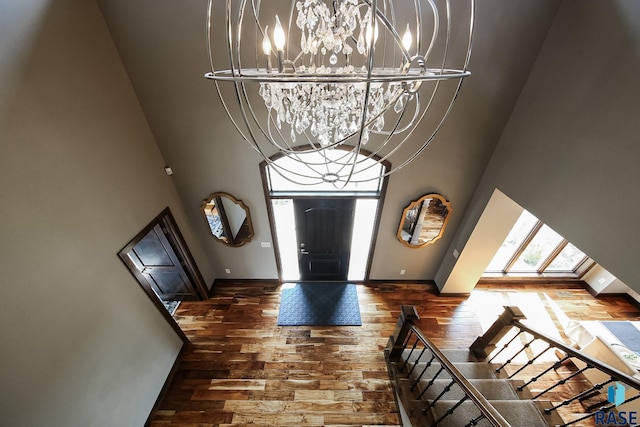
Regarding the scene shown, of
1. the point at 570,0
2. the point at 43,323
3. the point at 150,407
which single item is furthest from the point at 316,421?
the point at 570,0

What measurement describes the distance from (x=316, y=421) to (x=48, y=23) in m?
4.23

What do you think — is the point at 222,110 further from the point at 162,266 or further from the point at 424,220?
the point at 424,220

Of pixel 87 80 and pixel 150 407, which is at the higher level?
pixel 87 80

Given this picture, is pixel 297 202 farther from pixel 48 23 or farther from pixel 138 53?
pixel 48 23

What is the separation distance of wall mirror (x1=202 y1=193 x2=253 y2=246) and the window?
159 inches

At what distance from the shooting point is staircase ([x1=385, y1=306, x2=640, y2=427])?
2.08 meters

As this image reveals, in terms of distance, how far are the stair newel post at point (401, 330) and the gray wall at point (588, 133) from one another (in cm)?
152

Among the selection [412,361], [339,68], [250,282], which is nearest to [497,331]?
[412,361]

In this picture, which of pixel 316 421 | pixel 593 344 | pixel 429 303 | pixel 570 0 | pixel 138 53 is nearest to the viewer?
pixel 570 0

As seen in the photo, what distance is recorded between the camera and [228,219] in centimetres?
380

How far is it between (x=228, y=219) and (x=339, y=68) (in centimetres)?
305

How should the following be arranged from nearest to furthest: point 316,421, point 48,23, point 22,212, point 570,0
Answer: point 22,212 < point 48,23 < point 570,0 < point 316,421

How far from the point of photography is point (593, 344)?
10.5 feet

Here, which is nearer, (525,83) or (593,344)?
(525,83)
